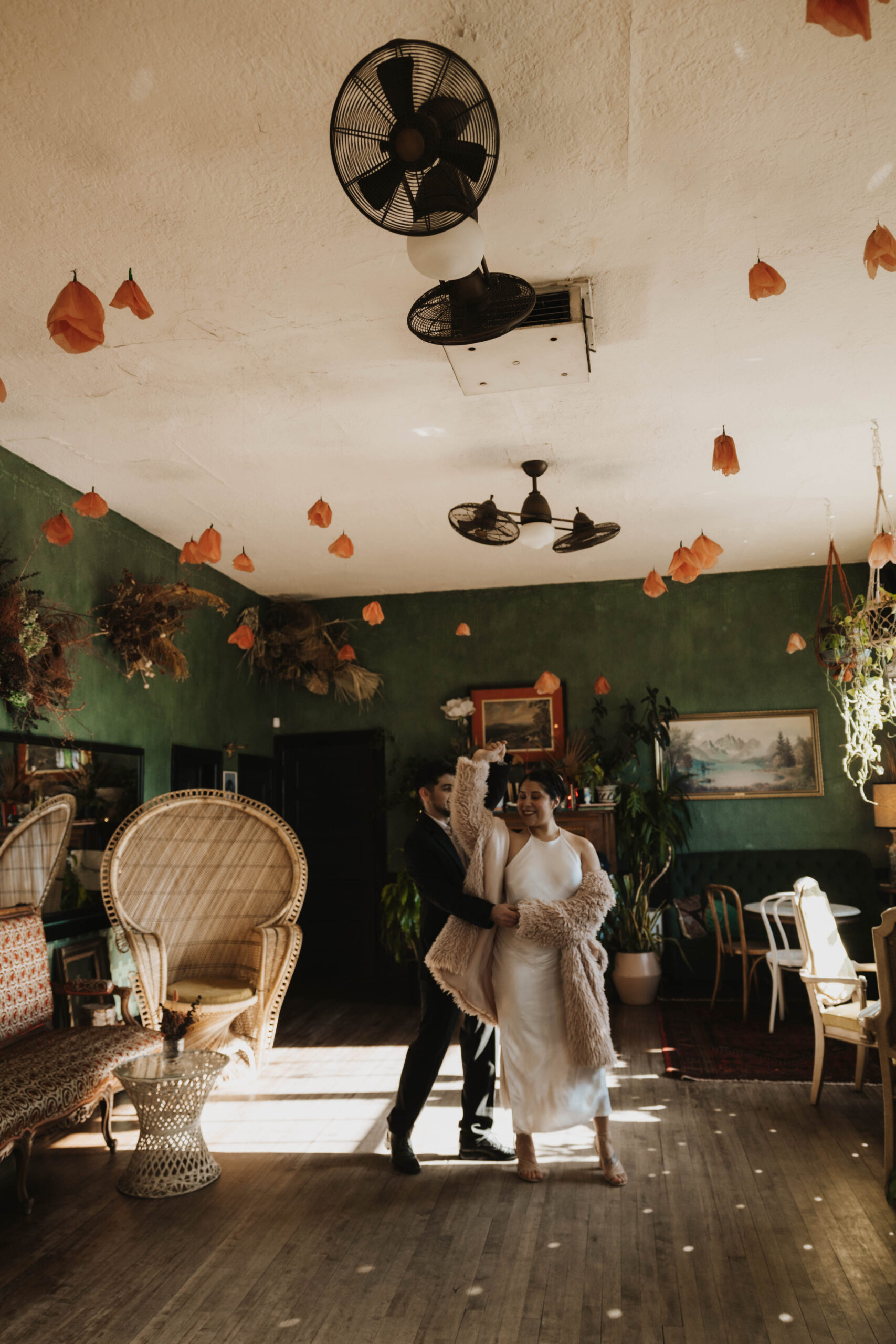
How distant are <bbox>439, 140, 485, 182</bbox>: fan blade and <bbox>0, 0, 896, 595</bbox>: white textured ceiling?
0.36 meters

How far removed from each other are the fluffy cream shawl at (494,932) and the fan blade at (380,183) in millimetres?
2099

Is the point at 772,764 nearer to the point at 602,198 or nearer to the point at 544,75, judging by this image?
the point at 602,198

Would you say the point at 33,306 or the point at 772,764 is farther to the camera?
the point at 772,764

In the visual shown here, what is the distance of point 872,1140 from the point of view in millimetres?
3959

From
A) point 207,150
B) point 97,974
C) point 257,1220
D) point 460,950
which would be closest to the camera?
point 207,150

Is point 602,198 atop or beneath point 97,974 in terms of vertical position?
atop

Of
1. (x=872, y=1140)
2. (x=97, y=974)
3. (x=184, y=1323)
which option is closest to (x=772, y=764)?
(x=872, y=1140)

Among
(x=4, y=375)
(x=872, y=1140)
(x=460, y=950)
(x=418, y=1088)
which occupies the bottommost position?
(x=872, y=1140)

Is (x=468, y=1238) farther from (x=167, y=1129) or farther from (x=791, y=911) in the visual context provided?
(x=791, y=911)

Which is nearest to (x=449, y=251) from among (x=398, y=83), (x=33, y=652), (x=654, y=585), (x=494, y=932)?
(x=398, y=83)

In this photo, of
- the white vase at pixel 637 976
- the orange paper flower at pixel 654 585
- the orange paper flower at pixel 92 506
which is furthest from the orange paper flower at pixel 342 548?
the white vase at pixel 637 976

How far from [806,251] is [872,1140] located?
368cm

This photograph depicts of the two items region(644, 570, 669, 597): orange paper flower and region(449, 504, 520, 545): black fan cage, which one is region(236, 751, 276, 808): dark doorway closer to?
region(449, 504, 520, 545): black fan cage

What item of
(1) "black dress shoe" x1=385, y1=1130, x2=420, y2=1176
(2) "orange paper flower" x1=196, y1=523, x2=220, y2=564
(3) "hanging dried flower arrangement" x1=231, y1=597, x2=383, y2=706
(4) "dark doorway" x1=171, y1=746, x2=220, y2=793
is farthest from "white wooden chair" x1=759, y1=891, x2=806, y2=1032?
(4) "dark doorway" x1=171, y1=746, x2=220, y2=793
